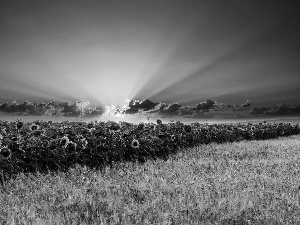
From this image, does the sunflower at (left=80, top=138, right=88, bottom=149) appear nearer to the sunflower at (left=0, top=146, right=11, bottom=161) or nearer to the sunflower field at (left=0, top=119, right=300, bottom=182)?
the sunflower field at (left=0, top=119, right=300, bottom=182)

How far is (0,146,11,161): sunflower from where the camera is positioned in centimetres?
808

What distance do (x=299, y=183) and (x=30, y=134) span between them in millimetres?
6903

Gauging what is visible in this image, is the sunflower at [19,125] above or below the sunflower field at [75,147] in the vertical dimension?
above

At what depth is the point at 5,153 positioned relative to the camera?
812cm

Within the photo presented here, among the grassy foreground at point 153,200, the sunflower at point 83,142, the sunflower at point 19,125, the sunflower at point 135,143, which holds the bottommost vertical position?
the grassy foreground at point 153,200

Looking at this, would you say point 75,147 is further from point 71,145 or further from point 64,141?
point 64,141

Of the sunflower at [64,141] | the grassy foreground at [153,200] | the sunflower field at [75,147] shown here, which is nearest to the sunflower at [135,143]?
the sunflower field at [75,147]

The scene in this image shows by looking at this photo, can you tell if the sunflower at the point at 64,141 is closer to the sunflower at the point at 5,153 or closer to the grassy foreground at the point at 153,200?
the grassy foreground at the point at 153,200

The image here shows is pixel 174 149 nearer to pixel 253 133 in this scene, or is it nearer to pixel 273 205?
pixel 273 205

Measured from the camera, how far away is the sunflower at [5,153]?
8.08m

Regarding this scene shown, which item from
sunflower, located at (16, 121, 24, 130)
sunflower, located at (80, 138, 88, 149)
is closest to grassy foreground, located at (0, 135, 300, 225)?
sunflower, located at (80, 138, 88, 149)

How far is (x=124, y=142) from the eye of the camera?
10.9 m

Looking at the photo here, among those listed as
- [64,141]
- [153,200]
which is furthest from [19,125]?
[153,200]

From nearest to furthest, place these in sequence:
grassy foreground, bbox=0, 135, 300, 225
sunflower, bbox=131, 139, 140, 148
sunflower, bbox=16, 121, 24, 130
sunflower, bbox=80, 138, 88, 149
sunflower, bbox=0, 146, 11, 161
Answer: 1. grassy foreground, bbox=0, 135, 300, 225
2. sunflower, bbox=0, 146, 11, 161
3. sunflower, bbox=80, 138, 88, 149
4. sunflower, bbox=131, 139, 140, 148
5. sunflower, bbox=16, 121, 24, 130
